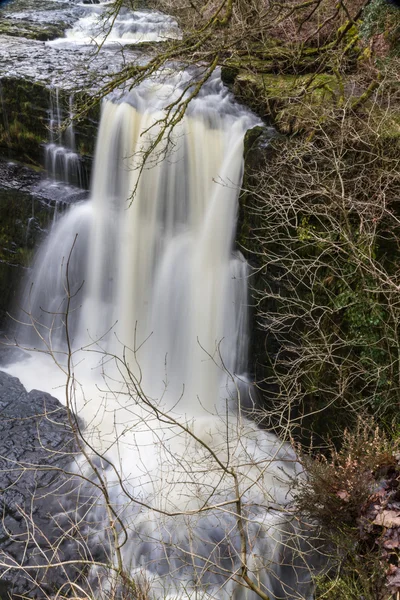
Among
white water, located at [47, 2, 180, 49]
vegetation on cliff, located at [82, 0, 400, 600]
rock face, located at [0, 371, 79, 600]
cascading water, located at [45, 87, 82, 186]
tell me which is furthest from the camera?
white water, located at [47, 2, 180, 49]

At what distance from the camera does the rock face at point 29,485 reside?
5145 mm

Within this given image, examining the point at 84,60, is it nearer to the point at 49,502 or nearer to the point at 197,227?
the point at 197,227

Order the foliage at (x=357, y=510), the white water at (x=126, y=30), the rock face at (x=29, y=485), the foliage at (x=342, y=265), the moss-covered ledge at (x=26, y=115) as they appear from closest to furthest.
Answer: the foliage at (x=357, y=510), the rock face at (x=29, y=485), the foliage at (x=342, y=265), the moss-covered ledge at (x=26, y=115), the white water at (x=126, y=30)

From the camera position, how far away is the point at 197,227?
8234mm

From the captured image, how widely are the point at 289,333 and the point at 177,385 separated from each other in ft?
6.77

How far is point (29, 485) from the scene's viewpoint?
6.10 m

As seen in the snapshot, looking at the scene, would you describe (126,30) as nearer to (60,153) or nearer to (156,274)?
(60,153)

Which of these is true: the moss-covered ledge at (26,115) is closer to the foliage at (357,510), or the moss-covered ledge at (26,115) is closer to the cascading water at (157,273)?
the cascading water at (157,273)

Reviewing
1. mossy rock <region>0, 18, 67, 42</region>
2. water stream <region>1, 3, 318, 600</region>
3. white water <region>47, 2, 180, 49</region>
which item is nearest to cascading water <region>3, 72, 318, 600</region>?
water stream <region>1, 3, 318, 600</region>

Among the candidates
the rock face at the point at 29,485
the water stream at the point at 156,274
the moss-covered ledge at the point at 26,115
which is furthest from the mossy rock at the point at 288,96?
the rock face at the point at 29,485

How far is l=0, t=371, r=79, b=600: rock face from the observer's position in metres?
5.14

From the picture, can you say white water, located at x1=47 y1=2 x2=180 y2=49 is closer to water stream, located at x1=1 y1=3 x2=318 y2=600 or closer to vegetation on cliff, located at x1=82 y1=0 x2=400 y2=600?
water stream, located at x1=1 y1=3 x2=318 y2=600

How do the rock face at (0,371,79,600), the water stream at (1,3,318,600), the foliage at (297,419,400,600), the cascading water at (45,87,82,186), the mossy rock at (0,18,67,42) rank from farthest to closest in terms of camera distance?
the mossy rock at (0,18,67,42), the cascading water at (45,87,82,186), the water stream at (1,3,318,600), the rock face at (0,371,79,600), the foliage at (297,419,400,600)

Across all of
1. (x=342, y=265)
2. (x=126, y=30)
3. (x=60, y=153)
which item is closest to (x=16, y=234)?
(x=60, y=153)
